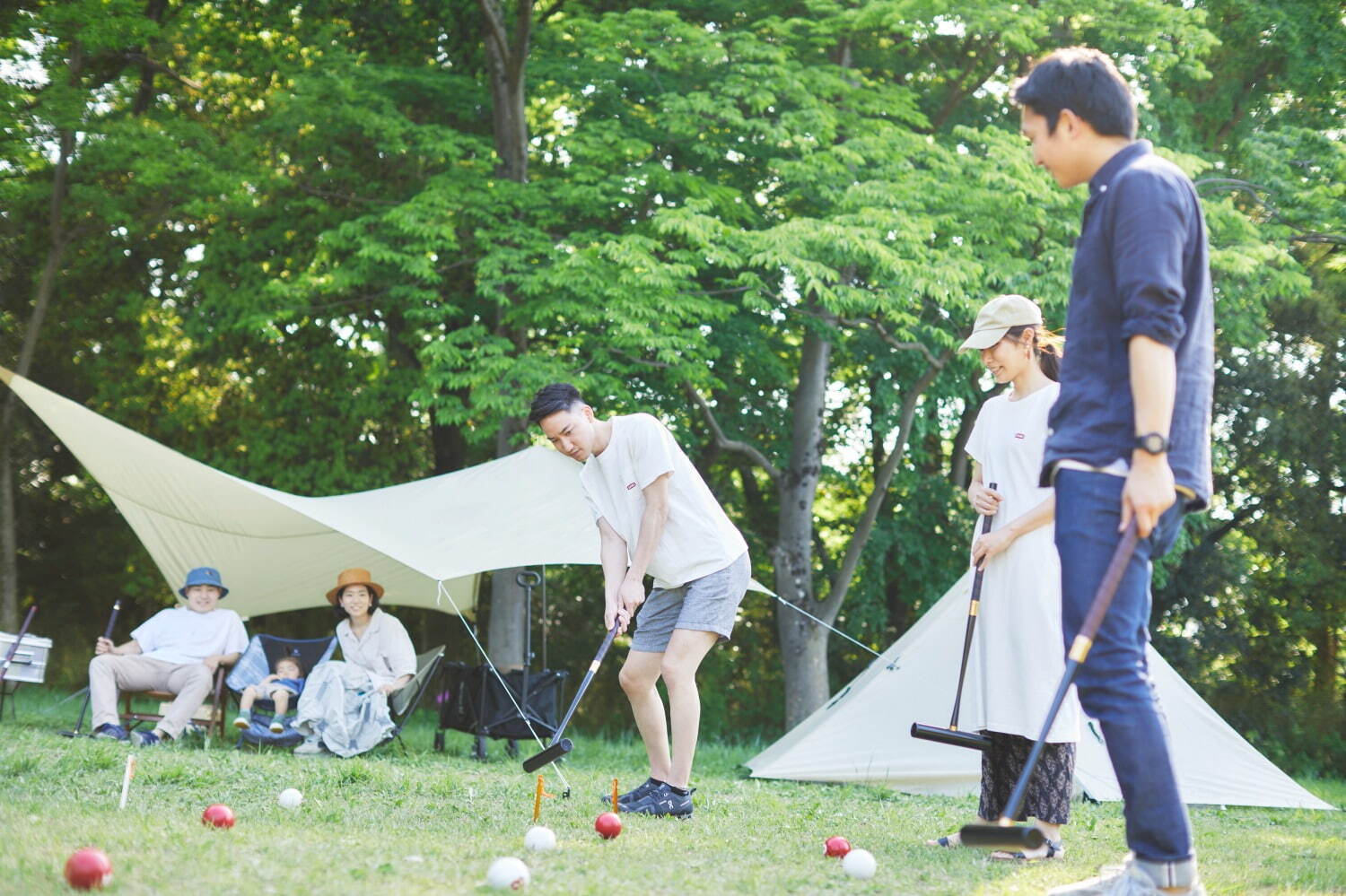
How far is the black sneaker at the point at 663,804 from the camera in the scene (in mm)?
3340

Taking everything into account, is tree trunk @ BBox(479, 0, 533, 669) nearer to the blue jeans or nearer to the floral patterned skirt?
the floral patterned skirt

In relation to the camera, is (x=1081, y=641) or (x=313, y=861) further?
(x=313, y=861)

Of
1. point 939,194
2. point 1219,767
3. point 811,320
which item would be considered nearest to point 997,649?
point 1219,767

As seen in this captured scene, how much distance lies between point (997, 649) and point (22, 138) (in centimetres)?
678

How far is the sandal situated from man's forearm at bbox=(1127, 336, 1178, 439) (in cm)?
119

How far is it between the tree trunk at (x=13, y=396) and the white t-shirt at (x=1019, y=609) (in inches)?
296

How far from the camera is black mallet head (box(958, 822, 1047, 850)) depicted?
Result: 1.85m

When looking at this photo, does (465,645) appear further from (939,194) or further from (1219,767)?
(1219,767)

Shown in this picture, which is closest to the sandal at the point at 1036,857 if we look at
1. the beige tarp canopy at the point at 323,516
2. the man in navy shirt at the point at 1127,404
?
the man in navy shirt at the point at 1127,404

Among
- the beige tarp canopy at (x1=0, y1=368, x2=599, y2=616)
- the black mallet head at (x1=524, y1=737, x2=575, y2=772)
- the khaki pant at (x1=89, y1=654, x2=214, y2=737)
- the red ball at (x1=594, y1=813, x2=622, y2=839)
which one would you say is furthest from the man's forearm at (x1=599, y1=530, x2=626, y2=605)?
the khaki pant at (x1=89, y1=654, x2=214, y2=737)

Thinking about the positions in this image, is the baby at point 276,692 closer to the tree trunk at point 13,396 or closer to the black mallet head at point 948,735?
the black mallet head at point 948,735

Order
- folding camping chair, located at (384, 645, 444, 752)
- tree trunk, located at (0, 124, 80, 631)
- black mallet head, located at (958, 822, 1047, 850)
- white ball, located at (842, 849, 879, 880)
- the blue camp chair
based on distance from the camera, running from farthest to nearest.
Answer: tree trunk, located at (0, 124, 80, 631), folding camping chair, located at (384, 645, 444, 752), the blue camp chair, white ball, located at (842, 849, 879, 880), black mallet head, located at (958, 822, 1047, 850)

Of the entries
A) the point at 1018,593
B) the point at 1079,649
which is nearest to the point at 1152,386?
the point at 1079,649

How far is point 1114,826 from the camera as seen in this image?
3.77 metres
